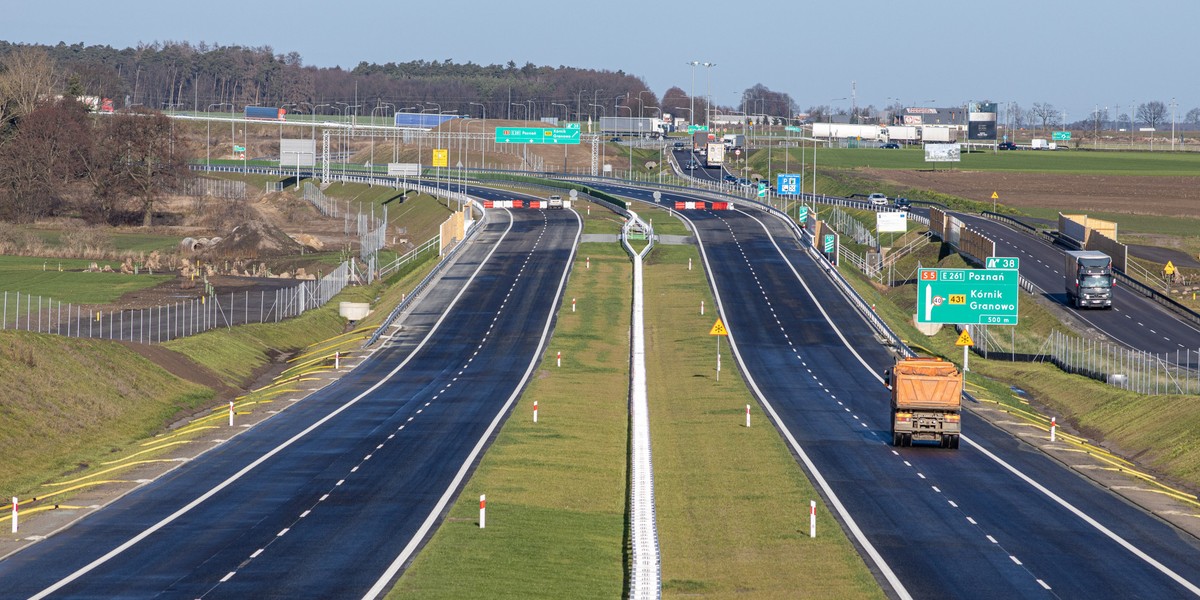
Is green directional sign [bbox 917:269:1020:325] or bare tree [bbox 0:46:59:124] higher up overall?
bare tree [bbox 0:46:59:124]

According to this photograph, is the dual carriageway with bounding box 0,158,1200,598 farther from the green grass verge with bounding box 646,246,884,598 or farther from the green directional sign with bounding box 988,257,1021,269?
the green directional sign with bounding box 988,257,1021,269

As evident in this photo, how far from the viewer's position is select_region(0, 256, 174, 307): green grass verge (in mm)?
85500

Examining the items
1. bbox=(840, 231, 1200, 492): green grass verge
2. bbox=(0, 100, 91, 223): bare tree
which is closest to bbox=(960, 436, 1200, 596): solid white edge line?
bbox=(840, 231, 1200, 492): green grass verge

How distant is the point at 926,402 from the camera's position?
4725 centimetres

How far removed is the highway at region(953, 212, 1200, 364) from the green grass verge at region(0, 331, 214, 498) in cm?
4448

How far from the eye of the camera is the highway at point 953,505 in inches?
1198

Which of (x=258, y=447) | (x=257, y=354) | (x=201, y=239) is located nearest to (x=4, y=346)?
(x=258, y=447)

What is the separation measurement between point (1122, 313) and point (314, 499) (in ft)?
203

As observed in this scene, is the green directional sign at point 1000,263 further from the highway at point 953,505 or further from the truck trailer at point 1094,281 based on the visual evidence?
the truck trailer at point 1094,281

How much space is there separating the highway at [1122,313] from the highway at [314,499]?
1330 inches

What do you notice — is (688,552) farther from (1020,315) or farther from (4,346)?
(1020,315)

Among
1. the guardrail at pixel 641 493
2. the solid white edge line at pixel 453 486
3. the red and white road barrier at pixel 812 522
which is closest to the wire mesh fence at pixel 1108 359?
the guardrail at pixel 641 493

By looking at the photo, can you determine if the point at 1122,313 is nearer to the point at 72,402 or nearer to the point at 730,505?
the point at 730,505

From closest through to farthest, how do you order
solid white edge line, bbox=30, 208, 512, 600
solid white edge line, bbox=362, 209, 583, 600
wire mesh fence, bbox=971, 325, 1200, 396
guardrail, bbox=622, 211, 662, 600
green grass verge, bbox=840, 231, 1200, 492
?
solid white edge line, bbox=30, 208, 512, 600 → guardrail, bbox=622, 211, 662, 600 → solid white edge line, bbox=362, 209, 583, 600 → green grass verge, bbox=840, 231, 1200, 492 → wire mesh fence, bbox=971, 325, 1200, 396
